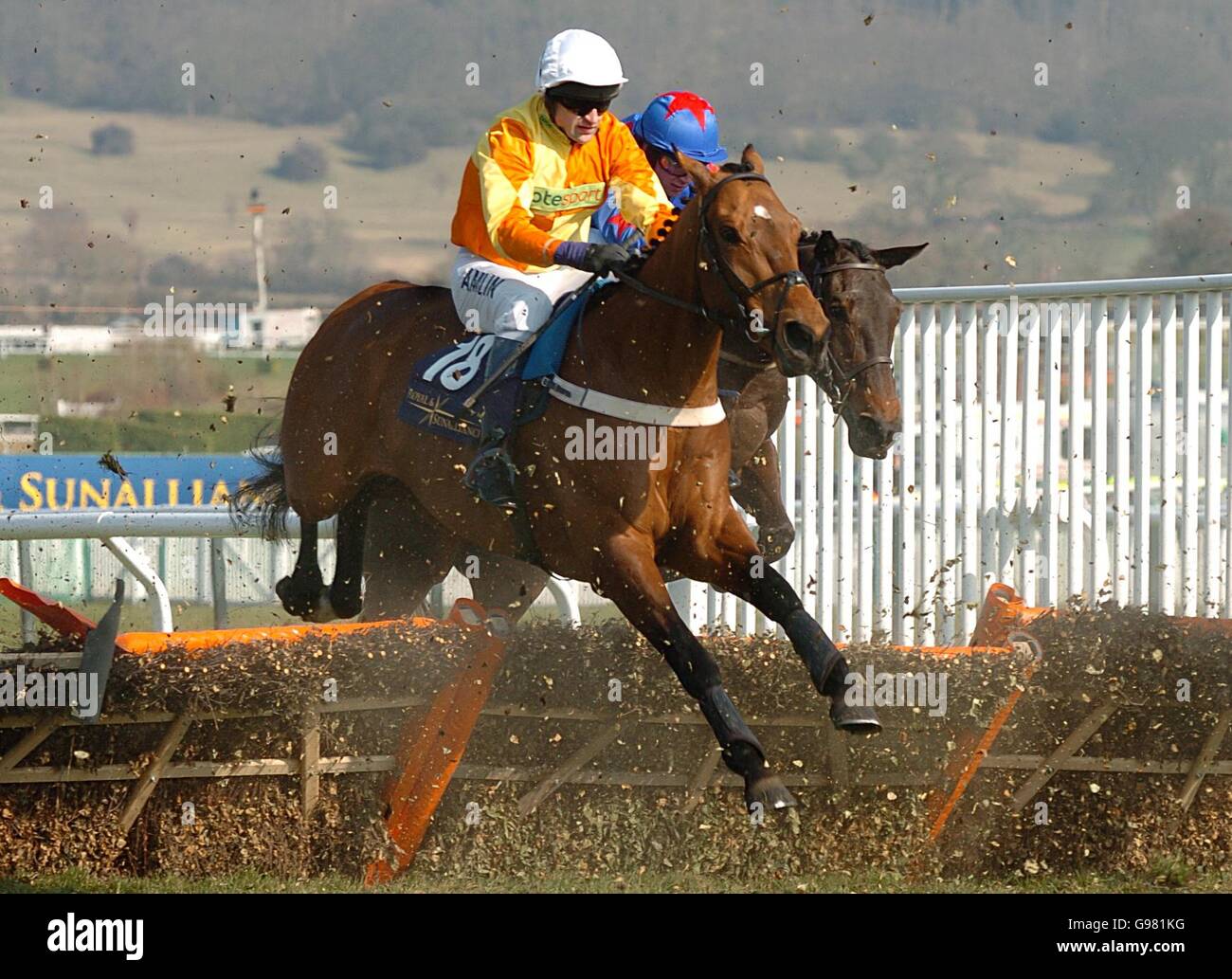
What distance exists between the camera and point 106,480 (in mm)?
12656

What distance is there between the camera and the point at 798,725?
16.1ft

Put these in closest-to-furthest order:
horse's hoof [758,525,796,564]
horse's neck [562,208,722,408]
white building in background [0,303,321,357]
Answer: horse's neck [562,208,722,408] < horse's hoof [758,525,796,564] < white building in background [0,303,321,357]

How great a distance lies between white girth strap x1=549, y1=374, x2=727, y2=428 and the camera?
181 inches

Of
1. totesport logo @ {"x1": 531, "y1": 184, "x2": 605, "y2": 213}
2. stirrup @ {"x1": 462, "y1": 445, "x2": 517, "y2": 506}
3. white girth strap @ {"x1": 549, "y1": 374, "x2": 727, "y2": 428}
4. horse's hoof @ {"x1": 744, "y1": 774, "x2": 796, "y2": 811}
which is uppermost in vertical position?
totesport logo @ {"x1": 531, "y1": 184, "x2": 605, "y2": 213}

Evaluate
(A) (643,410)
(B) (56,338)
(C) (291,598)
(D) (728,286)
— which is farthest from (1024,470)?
(B) (56,338)

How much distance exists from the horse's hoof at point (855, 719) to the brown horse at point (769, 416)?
0.81 metres

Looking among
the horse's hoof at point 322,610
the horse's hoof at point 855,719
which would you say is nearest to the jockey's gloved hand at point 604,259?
the horse's hoof at point 855,719

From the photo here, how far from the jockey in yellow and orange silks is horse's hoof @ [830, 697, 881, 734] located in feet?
4.13

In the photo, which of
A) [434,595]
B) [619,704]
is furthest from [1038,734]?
[434,595]

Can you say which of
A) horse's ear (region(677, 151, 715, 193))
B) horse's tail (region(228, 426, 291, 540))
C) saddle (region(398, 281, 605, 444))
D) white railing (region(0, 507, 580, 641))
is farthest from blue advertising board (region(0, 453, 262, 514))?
horse's ear (region(677, 151, 715, 193))

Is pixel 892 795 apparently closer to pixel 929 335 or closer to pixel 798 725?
pixel 798 725

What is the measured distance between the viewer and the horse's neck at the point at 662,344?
180 inches

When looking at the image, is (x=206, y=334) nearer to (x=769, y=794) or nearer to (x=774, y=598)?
(x=774, y=598)

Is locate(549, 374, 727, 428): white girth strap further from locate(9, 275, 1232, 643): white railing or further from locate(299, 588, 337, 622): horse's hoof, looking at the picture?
locate(299, 588, 337, 622): horse's hoof
